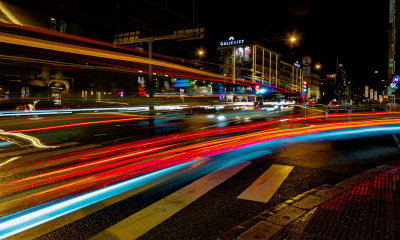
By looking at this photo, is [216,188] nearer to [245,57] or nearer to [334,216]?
[334,216]

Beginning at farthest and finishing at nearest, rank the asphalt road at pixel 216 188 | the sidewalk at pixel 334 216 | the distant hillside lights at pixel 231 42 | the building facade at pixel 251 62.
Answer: the distant hillside lights at pixel 231 42, the building facade at pixel 251 62, the asphalt road at pixel 216 188, the sidewalk at pixel 334 216

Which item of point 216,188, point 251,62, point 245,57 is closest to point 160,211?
point 216,188

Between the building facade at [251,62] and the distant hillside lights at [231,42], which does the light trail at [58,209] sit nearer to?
the building facade at [251,62]

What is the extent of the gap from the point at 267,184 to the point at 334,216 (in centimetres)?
Answer: 169

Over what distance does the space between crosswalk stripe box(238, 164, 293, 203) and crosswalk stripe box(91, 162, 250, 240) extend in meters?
A: 0.67

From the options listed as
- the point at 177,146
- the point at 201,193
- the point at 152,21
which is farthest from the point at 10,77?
the point at 152,21

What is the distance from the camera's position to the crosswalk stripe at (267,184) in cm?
451

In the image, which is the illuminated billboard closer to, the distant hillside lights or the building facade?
the building facade

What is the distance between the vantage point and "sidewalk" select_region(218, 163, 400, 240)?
3.08 metres

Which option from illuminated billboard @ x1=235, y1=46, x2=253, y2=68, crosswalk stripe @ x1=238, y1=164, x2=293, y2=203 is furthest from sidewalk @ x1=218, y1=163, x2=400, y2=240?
illuminated billboard @ x1=235, y1=46, x2=253, y2=68

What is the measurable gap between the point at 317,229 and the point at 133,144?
24.7 feet

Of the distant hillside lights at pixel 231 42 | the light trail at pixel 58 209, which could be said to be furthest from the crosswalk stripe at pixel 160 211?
the distant hillside lights at pixel 231 42

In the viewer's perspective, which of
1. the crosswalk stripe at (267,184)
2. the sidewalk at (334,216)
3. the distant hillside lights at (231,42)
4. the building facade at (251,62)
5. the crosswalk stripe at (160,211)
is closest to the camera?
the sidewalk at (334,216)

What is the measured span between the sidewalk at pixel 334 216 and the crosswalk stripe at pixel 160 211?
1.02 m
